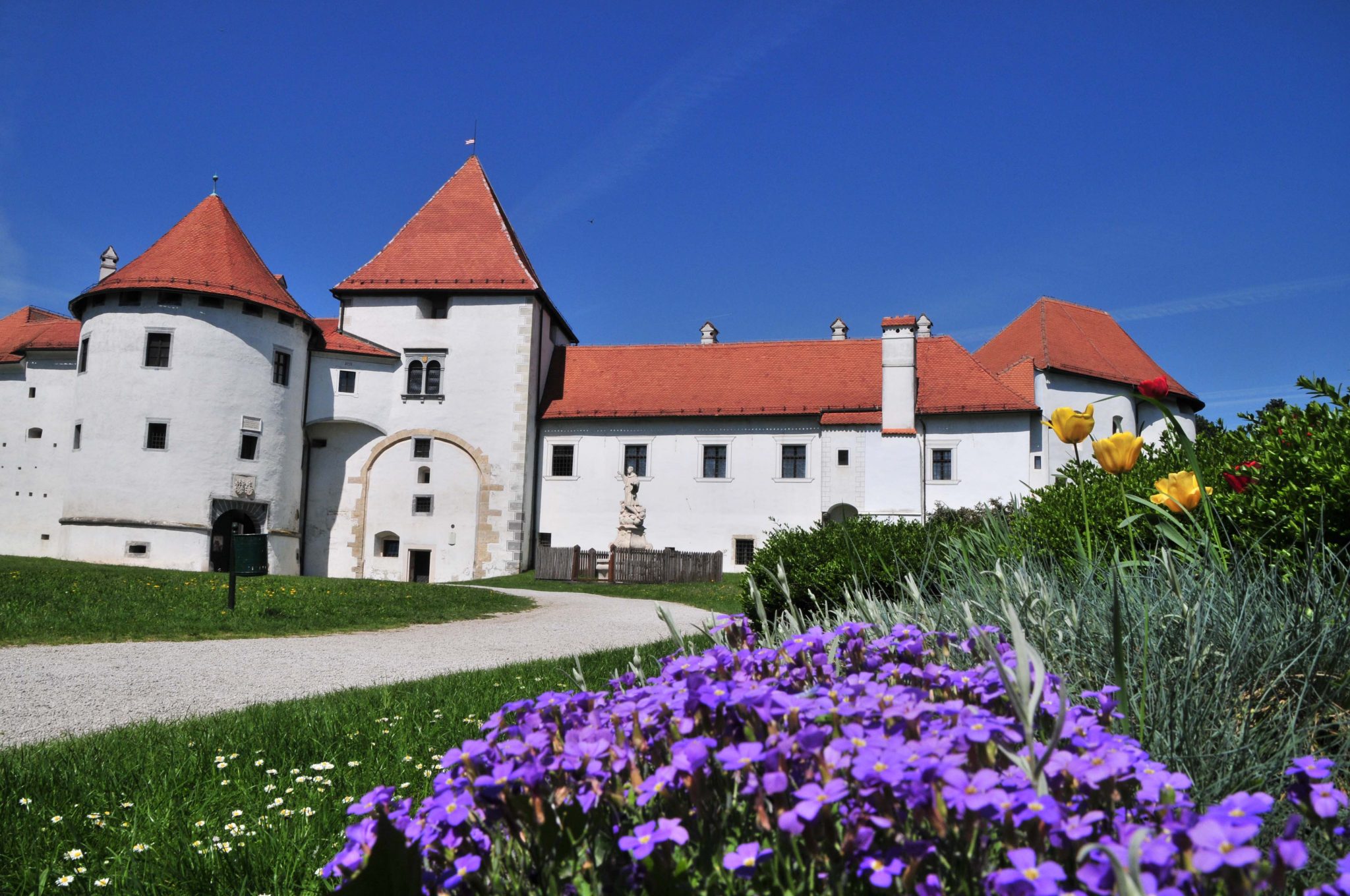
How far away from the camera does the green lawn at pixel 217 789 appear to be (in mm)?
3131

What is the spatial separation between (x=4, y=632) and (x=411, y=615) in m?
5.99

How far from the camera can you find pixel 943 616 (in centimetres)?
386

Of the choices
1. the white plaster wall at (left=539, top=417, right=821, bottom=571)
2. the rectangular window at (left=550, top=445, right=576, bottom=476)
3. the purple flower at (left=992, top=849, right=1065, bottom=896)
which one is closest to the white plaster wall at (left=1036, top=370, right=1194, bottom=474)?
the white plaster wall at (left=539, top=417, right=821, bottom=571)

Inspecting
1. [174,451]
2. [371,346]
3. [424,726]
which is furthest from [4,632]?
[371,346]

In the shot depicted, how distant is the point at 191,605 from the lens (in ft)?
47.6

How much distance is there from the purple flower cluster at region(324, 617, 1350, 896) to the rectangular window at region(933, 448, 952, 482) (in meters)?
29.9

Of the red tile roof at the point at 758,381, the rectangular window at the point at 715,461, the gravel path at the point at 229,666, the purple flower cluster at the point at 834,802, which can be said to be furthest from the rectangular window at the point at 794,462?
the purple flower cluster at the point at 834,802

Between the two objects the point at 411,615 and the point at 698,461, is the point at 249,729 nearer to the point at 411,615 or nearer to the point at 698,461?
the point at 411,615

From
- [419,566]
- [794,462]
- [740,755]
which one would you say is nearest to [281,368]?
[419,566]

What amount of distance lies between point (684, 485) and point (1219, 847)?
31732 millimetres

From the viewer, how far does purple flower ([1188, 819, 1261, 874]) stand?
3.76 feet

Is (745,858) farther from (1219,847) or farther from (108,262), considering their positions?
(108,262)

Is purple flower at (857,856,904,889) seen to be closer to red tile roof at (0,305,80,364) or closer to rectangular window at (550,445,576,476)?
rectangular window at (550,445,576,476)

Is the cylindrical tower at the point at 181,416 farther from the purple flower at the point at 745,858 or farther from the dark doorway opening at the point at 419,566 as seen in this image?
the purple flower at the point at 745,858
